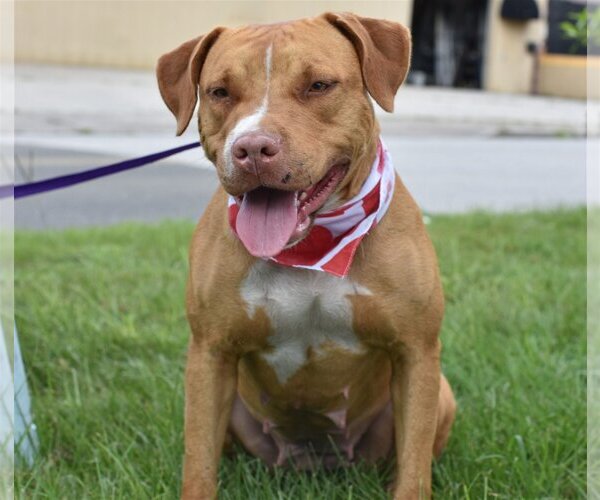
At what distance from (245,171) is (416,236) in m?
0.66

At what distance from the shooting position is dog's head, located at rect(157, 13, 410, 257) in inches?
97.6

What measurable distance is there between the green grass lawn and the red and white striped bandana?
733mm

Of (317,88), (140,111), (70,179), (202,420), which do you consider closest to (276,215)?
(317,88)

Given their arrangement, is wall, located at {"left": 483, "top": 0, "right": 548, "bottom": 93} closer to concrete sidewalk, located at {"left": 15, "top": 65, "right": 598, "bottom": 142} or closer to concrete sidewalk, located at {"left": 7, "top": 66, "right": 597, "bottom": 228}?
concrete sidewalk, located at {"left": 15, "top": 65, "right": 598, "bottom": 142}

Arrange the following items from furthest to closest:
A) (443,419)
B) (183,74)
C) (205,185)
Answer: (205,185) < (443,419) < (183,74)

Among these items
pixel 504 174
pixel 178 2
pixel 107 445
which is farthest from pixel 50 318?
pixel 178 2

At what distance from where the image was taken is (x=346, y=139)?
8.63 feet

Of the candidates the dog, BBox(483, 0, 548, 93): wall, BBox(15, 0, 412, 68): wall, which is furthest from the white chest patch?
BBox(483, 0, 548, 93): wall

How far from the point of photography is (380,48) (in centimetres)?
276

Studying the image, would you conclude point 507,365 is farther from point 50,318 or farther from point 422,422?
point 50,318

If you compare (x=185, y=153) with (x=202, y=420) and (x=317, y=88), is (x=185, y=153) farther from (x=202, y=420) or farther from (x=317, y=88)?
(x=317, y=88)

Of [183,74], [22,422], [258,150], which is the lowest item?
[22,422]

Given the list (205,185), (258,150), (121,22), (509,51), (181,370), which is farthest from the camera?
(509,51)

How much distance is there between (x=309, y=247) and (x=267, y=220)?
0.24m
